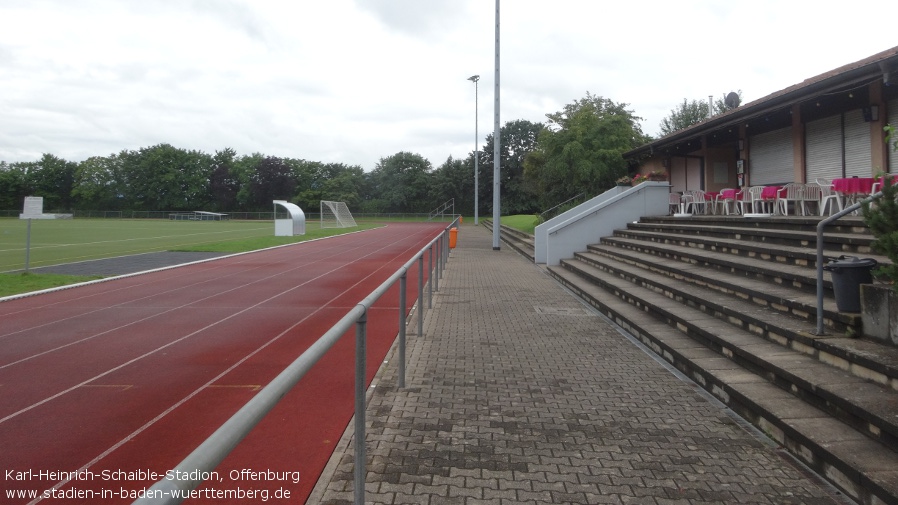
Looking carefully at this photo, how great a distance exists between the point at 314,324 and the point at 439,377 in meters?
3.53

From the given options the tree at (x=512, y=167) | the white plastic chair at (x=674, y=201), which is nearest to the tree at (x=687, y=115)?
the tree at (x=512, y=167)

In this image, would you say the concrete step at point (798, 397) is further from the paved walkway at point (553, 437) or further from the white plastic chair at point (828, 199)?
the white plastic chair at point (828, 199)

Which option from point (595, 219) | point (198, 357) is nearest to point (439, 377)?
point (198, 357)

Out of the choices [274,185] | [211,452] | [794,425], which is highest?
[274,185]

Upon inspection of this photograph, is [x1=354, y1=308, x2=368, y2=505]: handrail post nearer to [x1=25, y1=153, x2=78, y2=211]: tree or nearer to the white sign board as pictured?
the white sign board

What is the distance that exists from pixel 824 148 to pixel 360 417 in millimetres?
12854

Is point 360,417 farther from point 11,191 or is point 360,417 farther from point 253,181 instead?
point 11,191

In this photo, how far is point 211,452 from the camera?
155cm

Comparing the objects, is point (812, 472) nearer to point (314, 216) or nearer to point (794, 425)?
point (794, 425)

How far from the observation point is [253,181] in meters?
85.9

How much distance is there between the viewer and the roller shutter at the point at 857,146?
11164 millimetres

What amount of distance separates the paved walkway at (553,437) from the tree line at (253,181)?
61056mm

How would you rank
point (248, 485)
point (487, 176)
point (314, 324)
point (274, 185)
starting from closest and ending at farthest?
point (248, 485) < point (314, 324) < point (487, 176) < point (274, 185)

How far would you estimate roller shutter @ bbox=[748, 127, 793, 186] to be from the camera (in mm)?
13844
